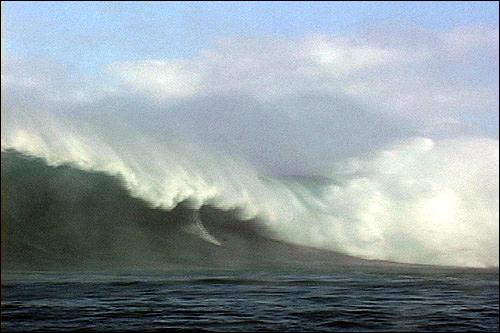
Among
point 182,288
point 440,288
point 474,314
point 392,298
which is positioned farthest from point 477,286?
point 182,288

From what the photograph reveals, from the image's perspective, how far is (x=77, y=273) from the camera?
33469mm

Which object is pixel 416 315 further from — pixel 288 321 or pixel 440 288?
pixel 440 288

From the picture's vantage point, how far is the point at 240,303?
22016 mm

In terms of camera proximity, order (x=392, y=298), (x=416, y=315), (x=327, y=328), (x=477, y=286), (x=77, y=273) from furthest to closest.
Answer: (x=77, y=273) < (x=477, y=286) < (x=392, y=298) < (x=416, y=315) < (x=327, y=328)

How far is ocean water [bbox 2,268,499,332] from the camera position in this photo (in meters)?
17.1

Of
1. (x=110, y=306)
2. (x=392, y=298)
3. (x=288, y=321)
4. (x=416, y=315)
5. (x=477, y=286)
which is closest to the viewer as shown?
(x=288, y=321)

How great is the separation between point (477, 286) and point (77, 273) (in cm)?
1877

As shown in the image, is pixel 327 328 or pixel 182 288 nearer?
pixel 327 328

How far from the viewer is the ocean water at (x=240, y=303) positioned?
17.1 m

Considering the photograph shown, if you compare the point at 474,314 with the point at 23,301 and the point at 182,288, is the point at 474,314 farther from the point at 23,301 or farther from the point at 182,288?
the point at 23,301

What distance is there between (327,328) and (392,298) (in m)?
7.90

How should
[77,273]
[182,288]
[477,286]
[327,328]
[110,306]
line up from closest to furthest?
[327,328] → [110,306] → [182,288] → [477,286] → [77,273]

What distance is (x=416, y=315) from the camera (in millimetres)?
19062

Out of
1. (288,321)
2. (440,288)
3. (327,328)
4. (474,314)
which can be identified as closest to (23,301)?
(288,321)
